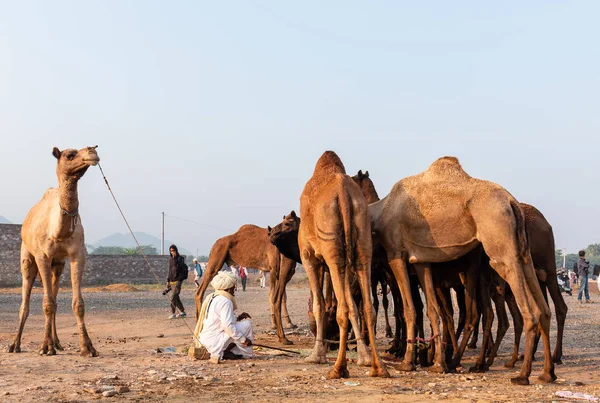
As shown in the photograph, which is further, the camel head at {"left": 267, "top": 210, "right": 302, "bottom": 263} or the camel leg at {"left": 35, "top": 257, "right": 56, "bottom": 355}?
the camel head at {"left": 267, "top": 210, "right": 302, "bottom": 263}

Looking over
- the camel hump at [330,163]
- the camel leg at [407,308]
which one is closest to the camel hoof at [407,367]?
the camel leg at [407,308]

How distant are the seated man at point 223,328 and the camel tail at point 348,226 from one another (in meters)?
2.36

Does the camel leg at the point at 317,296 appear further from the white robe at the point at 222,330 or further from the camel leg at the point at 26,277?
the camel leg at the point at 26,277

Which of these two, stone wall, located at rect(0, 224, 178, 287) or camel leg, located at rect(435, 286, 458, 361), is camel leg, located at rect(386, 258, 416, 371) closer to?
camel leg, located at rect(435, 286, 458, 361)

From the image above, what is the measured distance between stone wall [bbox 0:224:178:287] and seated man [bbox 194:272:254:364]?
30.3 metres

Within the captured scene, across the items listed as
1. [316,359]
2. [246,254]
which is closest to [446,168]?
[316,359]

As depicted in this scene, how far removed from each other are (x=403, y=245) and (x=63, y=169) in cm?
557

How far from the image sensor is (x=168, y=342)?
43.5 feet

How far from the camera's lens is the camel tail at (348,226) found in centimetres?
880

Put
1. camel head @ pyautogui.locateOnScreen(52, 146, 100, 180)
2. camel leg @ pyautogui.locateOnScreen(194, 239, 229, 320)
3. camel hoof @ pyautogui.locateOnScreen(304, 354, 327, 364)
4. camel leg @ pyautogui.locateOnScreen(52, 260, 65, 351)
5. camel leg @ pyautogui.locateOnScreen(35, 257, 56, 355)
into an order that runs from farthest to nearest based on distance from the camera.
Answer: camel leg @ pyautogui.locateOnScreen(194, 239, 229, 320) < camel leg @ pyautogui.locateOnScreen(52, 260, 65, 351) < camel leg @ pyautogui.locateOnScreen(35, 257, 56, 355) < camel head @ pyautogui.locateOnScreen(52, 146, 100, 180) < camel hoof @ pyautogui.locateOnScreen(304, 354, 327, 364)

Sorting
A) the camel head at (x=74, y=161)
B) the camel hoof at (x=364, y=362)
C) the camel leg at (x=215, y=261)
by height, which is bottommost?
the camel hoof at (x=364, y=362)

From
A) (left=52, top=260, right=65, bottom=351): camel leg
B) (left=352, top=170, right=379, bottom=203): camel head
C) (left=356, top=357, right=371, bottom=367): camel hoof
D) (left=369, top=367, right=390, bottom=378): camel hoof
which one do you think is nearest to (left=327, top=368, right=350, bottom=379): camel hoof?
(left=369, top=367, right=390, bottom=378): camel hoof

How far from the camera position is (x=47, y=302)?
11453 mm

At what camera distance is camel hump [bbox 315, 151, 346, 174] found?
32.5ft
